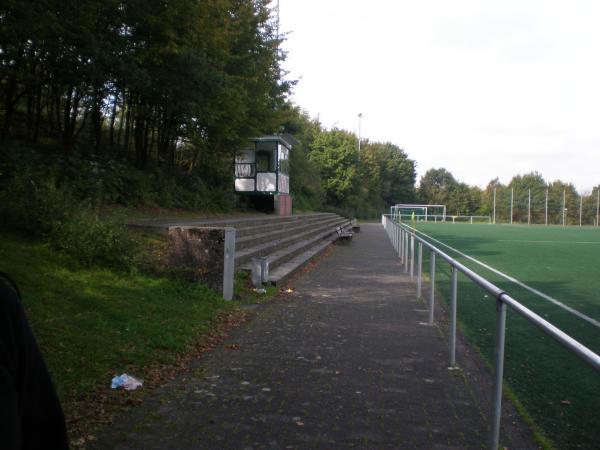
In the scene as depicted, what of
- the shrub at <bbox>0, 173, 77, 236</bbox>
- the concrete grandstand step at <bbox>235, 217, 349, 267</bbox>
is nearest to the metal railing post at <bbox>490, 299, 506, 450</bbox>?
the shrub at <bbox>0, 173, 77, 236</bbox>

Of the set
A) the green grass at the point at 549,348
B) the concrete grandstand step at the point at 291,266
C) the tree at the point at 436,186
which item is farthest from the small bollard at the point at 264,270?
the tree at the point at 436,186

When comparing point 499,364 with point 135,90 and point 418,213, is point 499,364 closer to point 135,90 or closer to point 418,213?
point 135,90

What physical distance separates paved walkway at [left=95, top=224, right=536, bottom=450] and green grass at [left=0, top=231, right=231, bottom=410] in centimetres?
54

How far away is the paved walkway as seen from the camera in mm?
3656

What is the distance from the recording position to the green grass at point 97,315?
185 inches

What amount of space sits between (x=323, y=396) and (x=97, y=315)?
9.31 ft

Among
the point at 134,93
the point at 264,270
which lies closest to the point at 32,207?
the point at 264,270

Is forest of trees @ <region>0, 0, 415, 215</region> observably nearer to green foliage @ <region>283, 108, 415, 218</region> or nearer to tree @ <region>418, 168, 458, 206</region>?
green foliage @ <region>283, 108, 415, 218</region>

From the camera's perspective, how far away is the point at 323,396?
176 inches

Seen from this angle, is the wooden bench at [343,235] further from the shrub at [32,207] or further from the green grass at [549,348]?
the shrub at [32,207]

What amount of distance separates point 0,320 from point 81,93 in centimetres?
1452

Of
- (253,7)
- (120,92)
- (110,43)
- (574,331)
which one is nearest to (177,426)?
(574,331)

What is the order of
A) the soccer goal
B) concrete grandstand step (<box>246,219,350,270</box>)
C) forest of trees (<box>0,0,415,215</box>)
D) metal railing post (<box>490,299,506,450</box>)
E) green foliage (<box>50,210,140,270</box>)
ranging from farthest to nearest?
the soccer goal
concrete grandstand step (<box>246,219,350,270</box>)
forest of trees (<box>0,0,415,215</box>)
green foliage (<box>50,210,140,270</box>)
metal railing post (<box>490,299,506,450</box>)

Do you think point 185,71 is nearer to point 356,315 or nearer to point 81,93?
point 81,93
